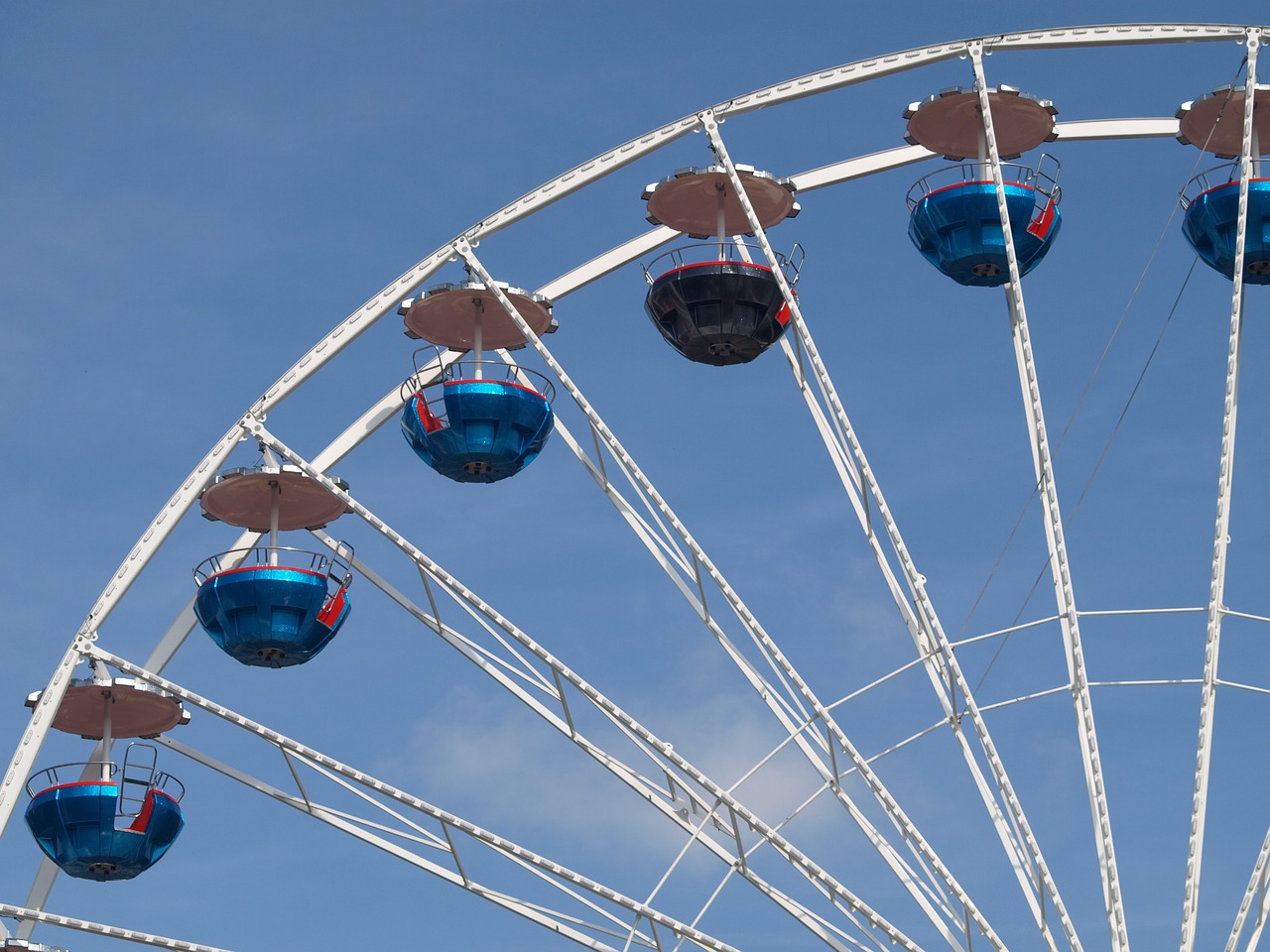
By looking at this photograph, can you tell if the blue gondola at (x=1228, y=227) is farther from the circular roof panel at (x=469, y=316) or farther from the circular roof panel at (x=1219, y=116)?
the circular roof panel at (x=469, y=316)

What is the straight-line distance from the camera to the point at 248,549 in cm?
Answer: 2680

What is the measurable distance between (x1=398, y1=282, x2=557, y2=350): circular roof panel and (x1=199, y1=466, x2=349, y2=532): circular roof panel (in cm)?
208

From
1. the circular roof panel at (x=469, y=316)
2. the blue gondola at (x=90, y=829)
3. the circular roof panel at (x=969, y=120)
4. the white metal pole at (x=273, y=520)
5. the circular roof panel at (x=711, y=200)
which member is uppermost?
the circular roof panel at (x=969, y=120)

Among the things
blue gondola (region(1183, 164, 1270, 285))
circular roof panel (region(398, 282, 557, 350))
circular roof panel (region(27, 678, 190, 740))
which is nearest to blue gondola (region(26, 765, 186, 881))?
circular roof panel (region(27, 678, 190, 740))

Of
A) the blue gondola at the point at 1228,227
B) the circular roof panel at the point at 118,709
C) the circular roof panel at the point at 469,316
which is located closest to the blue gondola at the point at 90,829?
the circular roof panel at the point at 118,709

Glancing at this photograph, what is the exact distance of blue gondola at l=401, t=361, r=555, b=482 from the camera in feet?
84.4

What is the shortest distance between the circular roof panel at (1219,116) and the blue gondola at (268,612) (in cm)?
1059

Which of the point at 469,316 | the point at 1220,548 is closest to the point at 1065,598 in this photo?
the point at 1220,548

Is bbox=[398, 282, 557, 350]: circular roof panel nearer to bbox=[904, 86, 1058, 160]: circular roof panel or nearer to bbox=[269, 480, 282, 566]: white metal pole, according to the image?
bbox=[269, 480, 282, 566]: white metal pole

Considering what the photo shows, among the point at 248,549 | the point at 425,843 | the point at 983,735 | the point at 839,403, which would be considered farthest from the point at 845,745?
the point at 248,549

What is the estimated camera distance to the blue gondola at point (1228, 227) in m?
25.3

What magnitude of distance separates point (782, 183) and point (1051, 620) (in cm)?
591

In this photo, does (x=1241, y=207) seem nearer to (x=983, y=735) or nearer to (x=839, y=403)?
(x=839, y=403)

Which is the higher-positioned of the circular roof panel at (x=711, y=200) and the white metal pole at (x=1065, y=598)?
the circular roof panel at (x=711, y=200)
